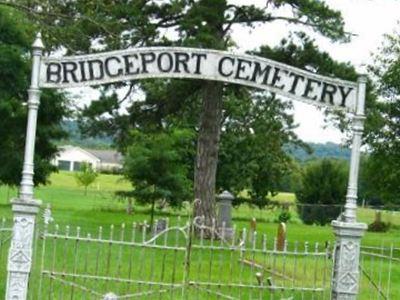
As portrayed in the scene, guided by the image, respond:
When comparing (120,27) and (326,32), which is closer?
(120,27)

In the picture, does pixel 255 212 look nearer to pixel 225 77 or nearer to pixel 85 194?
pixel 85 194

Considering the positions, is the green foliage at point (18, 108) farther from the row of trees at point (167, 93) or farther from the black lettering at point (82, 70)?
the black lettering at point (82, 70)

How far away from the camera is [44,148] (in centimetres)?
3472

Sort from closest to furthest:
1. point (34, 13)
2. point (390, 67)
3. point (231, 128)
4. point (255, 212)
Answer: point (34, 13) < point (390, 67) < point (231, 128) < point (255, 212)

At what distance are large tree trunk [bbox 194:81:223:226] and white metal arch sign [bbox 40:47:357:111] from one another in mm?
15155

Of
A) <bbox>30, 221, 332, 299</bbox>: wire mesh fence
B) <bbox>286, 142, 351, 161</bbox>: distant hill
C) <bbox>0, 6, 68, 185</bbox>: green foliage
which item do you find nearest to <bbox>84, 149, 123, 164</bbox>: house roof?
<bbox>286, 142, 351, 161</bbox>: distant hill

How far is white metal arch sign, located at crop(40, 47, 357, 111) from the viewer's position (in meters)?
9.80

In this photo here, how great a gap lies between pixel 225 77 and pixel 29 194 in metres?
2.70

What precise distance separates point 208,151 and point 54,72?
15651 millimetres

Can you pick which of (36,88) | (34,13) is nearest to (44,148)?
(34,13)

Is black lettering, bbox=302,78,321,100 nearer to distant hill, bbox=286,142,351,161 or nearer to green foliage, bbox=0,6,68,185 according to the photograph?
green foliage, bbox=0,6,68,185

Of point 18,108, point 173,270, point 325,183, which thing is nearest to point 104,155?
point 325,183

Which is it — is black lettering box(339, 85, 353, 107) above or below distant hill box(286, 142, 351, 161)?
below

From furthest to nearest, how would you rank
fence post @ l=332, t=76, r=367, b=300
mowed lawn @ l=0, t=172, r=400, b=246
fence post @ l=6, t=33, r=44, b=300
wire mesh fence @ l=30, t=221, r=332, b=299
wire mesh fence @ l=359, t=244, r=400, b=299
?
mowed lawn @ l=0, t=172, r=400, b=246 → wire mesh fence @ l=359, t=244, r=400, b=299 → wire mesh fence @ l=30, t=221, r=332, b=299 → fence post @ l=332, t=76, r=367, b=300 → fence post @ l=6, t=33, r=44, b=300
